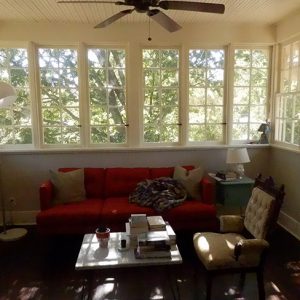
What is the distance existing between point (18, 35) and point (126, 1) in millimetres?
2332

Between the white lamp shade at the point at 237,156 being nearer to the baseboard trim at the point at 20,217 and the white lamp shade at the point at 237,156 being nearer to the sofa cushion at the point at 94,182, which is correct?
the sofa cushion at the point at 94,182

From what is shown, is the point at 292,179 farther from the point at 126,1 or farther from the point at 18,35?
the point at 18,35

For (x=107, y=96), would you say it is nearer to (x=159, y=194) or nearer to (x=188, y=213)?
(x=159, y=194)

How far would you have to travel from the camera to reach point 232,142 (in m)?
4.38

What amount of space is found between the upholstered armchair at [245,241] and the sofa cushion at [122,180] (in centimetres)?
145

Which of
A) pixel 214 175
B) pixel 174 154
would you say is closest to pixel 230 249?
pixel 214 175

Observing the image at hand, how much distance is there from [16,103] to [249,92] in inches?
128

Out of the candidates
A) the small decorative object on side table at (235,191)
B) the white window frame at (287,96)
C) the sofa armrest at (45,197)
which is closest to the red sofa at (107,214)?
the sofa armrest at (45,197)

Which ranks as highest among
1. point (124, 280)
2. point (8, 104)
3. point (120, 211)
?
point (8, 104)

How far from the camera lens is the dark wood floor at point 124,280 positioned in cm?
256

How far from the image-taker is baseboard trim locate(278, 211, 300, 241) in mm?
3701

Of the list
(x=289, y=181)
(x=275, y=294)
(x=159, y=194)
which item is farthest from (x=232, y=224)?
(x=289, y=181)

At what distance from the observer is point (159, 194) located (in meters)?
3.58

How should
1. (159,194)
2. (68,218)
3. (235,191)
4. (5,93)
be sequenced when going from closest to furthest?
(68,218)
(5,93)
(159,194)
(235,191)
